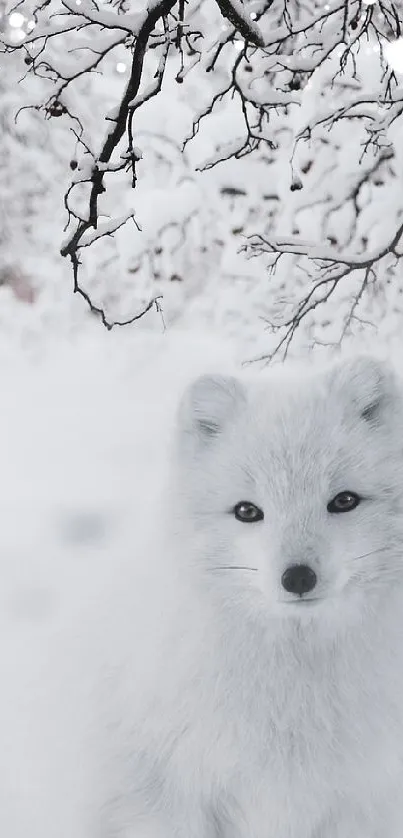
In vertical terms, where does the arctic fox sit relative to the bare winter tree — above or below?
below

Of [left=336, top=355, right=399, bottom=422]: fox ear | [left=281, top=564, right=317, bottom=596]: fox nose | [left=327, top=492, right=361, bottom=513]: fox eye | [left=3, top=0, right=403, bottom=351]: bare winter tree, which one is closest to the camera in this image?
[left=281, top=564, right=317, bottom=596]: fox nose

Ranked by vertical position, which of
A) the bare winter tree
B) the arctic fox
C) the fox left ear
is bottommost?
the arctic fox

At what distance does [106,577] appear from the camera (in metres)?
2.31

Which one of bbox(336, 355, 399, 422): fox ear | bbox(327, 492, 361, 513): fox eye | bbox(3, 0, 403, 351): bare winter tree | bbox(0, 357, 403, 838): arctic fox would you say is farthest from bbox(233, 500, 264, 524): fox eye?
bbox(3, 0, 403, 351): bare winter tree

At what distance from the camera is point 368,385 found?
6.57 ft

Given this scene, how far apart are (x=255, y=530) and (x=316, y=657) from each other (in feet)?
1.14

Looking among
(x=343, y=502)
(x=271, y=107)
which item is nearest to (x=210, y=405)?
(x=343, y=502)

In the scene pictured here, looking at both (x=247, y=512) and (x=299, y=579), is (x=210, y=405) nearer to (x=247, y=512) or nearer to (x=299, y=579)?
(x=247, y=512)

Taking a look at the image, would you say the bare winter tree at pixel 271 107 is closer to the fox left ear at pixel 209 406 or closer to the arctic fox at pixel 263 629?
the fox left ear at pixel 209 406

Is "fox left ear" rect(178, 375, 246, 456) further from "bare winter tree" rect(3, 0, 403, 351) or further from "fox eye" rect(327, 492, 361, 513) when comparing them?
"bare winter tree" rect(3, 0, 403, 351)

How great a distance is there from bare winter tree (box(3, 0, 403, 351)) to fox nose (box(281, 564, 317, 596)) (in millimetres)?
1377

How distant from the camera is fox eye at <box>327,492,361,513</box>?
6.16 feet

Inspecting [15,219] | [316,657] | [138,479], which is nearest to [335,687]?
[316,657]

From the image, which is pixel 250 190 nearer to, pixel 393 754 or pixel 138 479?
pixel 138 479
